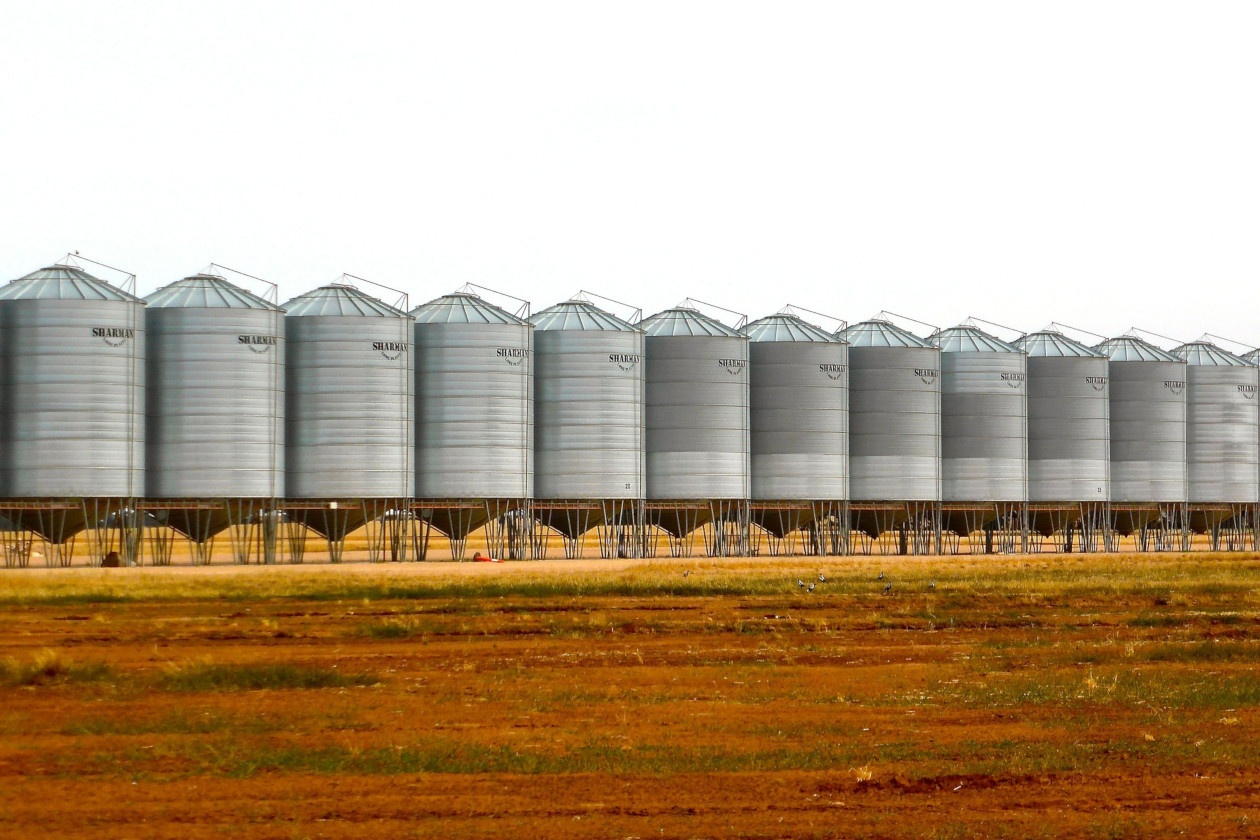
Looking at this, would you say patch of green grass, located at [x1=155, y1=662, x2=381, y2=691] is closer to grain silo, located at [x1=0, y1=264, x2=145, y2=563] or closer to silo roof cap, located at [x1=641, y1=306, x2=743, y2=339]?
grain silo, located at [x1=0, y1=264, x2=145, y2=563]

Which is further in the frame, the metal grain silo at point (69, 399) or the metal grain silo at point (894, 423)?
the metal grain silo at point (894, 423)

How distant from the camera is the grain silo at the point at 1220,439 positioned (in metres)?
96.7

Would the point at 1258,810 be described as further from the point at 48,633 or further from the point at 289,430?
the point at 289,430

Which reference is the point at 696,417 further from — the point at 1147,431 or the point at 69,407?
the point at 1147,431

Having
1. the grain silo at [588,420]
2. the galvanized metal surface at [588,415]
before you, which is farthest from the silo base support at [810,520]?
the galvanized metal surface at [588,415]

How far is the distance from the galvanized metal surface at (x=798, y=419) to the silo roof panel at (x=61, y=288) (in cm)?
3548

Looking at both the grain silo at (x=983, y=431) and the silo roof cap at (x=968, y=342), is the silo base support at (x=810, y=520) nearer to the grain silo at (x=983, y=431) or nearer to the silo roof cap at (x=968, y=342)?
the grain silo at (x=983, y=431)

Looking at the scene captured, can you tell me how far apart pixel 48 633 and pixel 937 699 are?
826 inches

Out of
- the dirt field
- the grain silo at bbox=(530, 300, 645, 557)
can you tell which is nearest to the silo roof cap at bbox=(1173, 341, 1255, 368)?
the grain silo at bbox=(530, 300, 645, 557)

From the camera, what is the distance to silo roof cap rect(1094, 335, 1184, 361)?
9575 centimetres

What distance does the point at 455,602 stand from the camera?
136 ft

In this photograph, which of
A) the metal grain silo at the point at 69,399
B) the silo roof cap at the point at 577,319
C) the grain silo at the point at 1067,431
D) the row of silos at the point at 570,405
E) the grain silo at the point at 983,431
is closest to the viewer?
the metal grain silo at the point at 69,399

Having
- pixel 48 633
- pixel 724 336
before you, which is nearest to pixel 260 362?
pixel 724 336

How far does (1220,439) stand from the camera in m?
97.1
